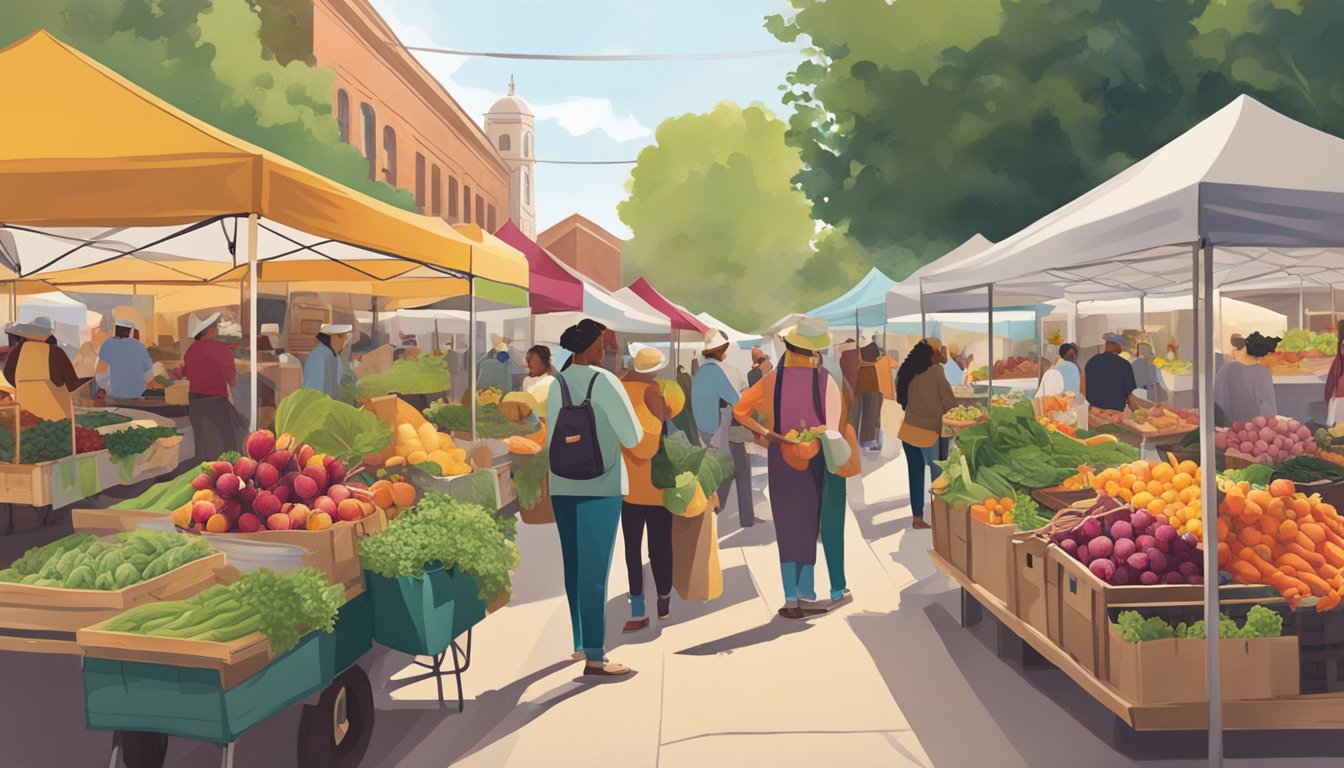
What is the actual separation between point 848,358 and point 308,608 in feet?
45.6

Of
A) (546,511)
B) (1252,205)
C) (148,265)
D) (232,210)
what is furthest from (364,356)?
(1252,205)

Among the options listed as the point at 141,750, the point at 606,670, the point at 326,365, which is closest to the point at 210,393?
the point at 326,365

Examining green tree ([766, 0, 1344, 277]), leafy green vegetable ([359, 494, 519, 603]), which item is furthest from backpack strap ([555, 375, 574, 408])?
green tree ([766, 0, 1344, 277])

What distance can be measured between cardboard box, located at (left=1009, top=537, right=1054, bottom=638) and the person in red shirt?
8.70 m

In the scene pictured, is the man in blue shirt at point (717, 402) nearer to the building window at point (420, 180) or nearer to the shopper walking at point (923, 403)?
the shopper walking at point (923, 403)

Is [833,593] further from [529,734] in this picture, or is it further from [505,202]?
[505,202]

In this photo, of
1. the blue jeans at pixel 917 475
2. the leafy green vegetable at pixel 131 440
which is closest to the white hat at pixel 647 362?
the blue jeans at pixel 917 475

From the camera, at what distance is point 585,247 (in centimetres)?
6228

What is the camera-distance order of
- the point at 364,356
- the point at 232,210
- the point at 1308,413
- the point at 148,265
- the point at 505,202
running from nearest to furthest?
the point at 232,210, the point at 148,265, the point at 1308,413, the point at 364,356, the point at 505,202

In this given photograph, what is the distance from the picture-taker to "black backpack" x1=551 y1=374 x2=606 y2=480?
19.5 feet

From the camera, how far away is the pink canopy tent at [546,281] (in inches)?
501

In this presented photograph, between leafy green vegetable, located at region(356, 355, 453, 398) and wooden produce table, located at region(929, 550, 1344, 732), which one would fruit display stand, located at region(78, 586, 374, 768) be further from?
leafy green vegetable, located at region(356, 355, 453, 398)

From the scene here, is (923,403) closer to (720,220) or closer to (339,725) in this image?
(339,725)

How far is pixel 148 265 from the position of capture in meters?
11.7
